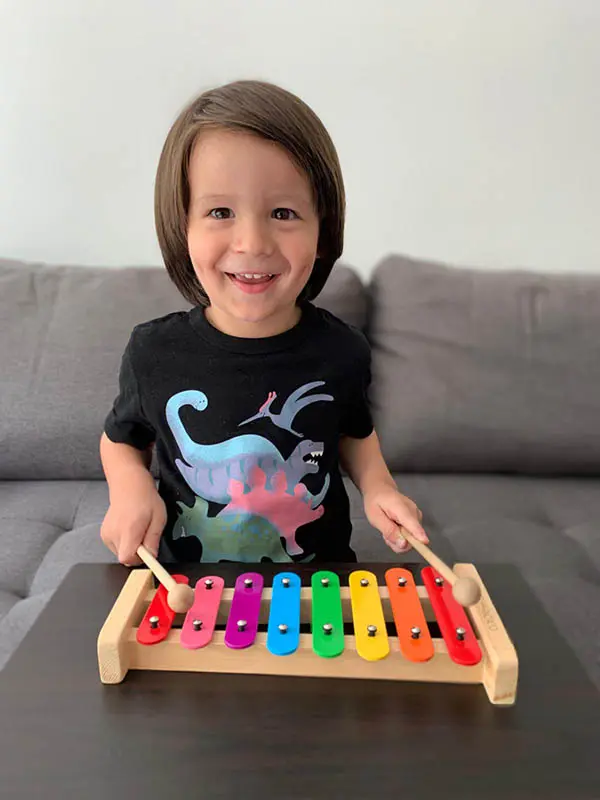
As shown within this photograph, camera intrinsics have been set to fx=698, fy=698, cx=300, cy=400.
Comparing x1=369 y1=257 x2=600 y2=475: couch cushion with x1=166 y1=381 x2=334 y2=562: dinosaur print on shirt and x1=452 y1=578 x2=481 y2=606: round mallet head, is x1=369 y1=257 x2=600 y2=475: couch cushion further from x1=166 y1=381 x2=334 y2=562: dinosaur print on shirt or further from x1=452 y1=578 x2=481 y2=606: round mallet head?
x1=452 y1=578 x2=481 y2=606: round mallet head

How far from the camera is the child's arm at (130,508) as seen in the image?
76cm

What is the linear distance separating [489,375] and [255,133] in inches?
33.9

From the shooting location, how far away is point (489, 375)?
142cm

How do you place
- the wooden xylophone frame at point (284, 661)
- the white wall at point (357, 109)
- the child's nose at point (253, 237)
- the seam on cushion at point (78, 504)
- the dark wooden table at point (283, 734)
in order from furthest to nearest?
the white wall at point (357, 109) → the seam on cushion at point (78, 504) → the child's nose at point (253, 237) → the wooden xylophone frame at point (284, 661) → the dark wooden table at point (283, 734)

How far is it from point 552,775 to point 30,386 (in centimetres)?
115

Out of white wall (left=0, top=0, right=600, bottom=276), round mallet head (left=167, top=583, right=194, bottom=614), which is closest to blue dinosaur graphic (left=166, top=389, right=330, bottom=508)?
round mallet head (left=167, top=583, right=194, bottom=614)

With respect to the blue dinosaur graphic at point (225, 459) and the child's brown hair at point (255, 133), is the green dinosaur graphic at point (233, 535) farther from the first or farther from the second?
the child's brown hair at point (255, 133)

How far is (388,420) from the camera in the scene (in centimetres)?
142

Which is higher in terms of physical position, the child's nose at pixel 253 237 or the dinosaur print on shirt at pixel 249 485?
the child's nose at pixel 253 237

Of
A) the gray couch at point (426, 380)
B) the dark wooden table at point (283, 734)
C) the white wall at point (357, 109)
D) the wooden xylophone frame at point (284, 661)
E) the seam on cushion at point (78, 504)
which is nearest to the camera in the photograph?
the dark wooden table at point (283, 734)

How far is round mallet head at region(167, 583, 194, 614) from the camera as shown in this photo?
1.98ft

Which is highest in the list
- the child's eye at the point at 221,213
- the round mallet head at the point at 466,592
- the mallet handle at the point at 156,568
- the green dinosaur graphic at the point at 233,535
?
the child's eye at the point at 221,213

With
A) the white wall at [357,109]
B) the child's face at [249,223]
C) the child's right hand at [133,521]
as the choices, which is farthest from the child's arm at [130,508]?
the white wall at [357,109]

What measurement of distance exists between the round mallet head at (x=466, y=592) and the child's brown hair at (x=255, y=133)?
427 millimetres
